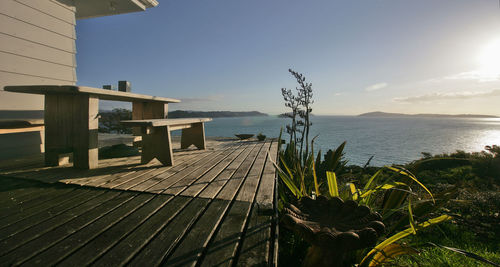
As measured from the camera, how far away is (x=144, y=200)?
5.66ft

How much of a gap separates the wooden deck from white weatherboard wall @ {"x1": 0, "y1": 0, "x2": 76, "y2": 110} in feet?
5.91

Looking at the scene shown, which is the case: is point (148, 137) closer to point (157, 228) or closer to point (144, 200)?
point (144, 200)

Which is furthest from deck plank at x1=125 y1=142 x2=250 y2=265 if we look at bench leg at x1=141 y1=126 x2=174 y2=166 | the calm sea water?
the calm sea water

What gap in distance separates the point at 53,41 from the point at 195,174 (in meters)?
3.79

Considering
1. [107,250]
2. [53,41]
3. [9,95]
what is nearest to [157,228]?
[107,250]

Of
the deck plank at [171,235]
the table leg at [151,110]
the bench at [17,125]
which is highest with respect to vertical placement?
the table leg at [151,110]

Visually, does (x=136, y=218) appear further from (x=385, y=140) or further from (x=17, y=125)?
(x=385, y=140)

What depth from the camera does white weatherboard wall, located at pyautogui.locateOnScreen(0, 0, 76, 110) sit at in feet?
10.5

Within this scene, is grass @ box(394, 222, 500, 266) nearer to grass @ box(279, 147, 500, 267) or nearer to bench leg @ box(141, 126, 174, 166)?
grass @ box(279, 147, 500, 267)

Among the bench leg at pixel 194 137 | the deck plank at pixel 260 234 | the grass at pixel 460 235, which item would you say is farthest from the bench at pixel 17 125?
the grass at pixel 460 235

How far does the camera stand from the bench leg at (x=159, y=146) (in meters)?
2.90

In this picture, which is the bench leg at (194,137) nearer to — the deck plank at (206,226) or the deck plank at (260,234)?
the deck plank at (206,226)

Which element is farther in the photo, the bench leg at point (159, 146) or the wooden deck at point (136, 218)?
the bench leg at point (159, 146)

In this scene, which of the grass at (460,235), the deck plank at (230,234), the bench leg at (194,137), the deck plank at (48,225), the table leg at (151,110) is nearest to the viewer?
the deck plank at (230,234)
